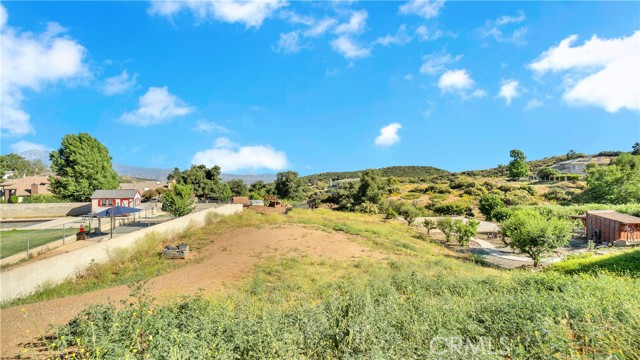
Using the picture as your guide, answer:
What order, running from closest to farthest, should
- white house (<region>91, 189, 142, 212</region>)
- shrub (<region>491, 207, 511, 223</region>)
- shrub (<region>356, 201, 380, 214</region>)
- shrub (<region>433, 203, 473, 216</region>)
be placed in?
shrub (<region>491, 207, 511, 223</region>) → white house (<region>91, 189, 142, 212</region>) → shrub (<region>356, 201, 380, 214</region>) → shrub (<region>433, 203, 473, 216</region>)

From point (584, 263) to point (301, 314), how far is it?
39.5ft

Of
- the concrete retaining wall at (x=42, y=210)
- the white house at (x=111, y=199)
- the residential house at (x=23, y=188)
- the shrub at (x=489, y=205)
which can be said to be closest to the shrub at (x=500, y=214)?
the shrub at (x=489, y=205)

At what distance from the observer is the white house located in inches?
1452

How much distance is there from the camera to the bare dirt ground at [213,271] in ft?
24.4

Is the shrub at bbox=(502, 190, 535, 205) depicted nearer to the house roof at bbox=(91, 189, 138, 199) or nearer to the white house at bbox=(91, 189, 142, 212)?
the white house at bbox=(91, 189, 142, 212)

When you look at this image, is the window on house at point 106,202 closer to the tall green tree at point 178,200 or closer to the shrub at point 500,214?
the tall green tree at point 178,200

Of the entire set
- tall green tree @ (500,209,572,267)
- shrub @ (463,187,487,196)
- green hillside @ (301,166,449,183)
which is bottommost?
tall green tree @ (500,209,572,267)

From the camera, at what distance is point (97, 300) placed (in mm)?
9289

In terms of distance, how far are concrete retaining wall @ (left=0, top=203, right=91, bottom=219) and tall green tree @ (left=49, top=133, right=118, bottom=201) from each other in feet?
15.1

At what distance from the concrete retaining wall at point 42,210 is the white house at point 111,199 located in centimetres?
201

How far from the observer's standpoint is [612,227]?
22.3m

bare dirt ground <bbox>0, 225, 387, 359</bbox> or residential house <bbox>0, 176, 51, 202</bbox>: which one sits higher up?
residential house <bbox>0, 176, 51, 202</bbox>

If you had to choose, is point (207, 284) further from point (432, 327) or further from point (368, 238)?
point (368, 238)

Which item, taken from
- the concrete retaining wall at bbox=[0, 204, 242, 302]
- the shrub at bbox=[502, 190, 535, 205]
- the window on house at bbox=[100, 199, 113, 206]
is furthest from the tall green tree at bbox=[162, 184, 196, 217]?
the shrub at bbox=[502, 190, 535, 205]
